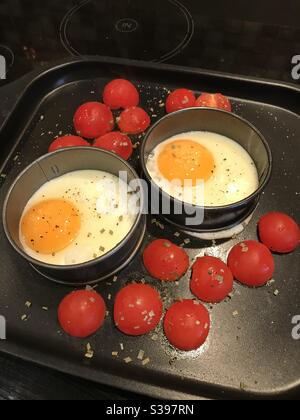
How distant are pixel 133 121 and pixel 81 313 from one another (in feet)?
2.55

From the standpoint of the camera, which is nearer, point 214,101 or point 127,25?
point 214,101

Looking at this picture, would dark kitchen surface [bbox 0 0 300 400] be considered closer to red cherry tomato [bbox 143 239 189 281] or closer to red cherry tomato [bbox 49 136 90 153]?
red cherry tomato [bbox 49 136 90 153]

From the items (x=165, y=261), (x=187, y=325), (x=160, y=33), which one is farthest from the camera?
(x=160, y=33)

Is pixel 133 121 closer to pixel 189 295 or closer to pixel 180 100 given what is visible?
pixel 180 100

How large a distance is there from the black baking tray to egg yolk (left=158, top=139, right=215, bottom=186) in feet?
0.47

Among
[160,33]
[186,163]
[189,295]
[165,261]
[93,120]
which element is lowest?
[189,295]

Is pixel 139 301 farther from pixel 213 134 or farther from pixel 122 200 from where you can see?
pixel 213 134

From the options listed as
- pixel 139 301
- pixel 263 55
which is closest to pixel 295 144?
pixel 263 55

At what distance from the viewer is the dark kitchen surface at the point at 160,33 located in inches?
77.7

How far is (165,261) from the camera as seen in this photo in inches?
54.3

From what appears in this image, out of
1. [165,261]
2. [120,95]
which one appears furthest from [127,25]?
[165,261]

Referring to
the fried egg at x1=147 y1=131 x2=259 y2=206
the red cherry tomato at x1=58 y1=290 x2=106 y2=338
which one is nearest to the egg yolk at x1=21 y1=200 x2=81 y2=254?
the red cherry tomato at x1=58 y1=290 x2=106 y2=338

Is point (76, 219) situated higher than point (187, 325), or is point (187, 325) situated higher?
point (76, 219)

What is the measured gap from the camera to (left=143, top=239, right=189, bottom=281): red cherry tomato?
54.4 inches
